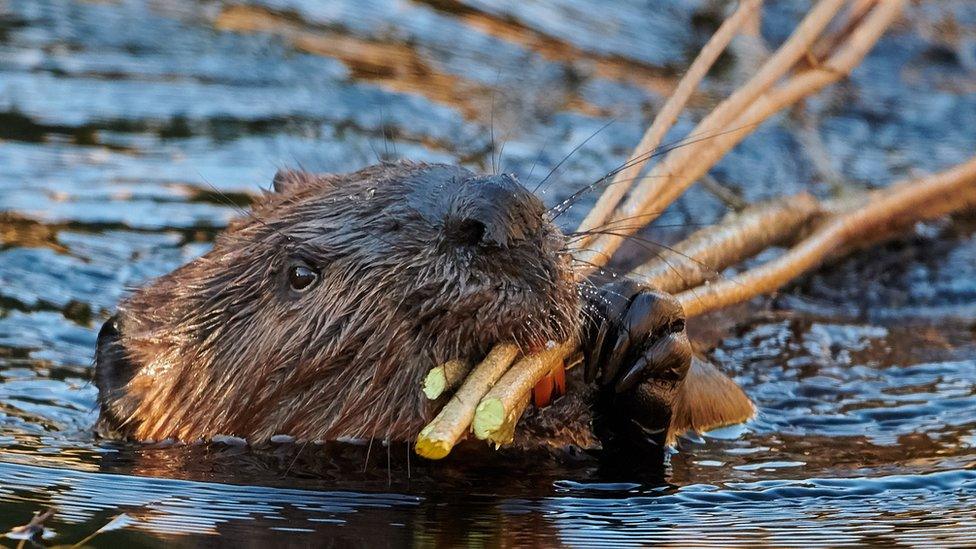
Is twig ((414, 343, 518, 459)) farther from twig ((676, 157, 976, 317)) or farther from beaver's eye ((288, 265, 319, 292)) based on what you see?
twig ((676, 157, 976, 317))

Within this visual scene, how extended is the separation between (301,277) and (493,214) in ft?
2.21

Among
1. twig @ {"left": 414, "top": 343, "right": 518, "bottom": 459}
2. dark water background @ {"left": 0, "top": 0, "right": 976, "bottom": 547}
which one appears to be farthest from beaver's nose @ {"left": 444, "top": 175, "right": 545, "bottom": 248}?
dark water background @ {"left": 0, "top": 0, "right": 976, "bottom": 547}

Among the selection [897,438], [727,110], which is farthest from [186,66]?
[897,438]

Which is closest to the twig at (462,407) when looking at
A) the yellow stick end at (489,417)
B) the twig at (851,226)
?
the yellow stick end at (489,417)

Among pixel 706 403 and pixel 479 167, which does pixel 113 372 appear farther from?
pixel 479 167

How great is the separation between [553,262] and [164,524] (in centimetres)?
99

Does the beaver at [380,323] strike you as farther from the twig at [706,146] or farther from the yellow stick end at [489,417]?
the twig at [706,146]

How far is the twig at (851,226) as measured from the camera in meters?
4.64

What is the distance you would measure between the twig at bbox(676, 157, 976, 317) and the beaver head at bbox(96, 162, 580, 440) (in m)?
1.14

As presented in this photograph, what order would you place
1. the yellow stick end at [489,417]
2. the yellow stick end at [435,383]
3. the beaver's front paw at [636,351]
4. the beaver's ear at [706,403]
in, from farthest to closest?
the beaver's ear at [706,403], the beaver's front paw at [636,351], the yellow stick end at [435,383], the yellow stick end at [489,417]

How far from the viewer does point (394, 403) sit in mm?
3471

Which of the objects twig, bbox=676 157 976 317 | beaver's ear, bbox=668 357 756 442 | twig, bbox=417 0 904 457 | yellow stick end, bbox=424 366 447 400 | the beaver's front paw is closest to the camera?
yellow stick end, bbox=424 366 447 400

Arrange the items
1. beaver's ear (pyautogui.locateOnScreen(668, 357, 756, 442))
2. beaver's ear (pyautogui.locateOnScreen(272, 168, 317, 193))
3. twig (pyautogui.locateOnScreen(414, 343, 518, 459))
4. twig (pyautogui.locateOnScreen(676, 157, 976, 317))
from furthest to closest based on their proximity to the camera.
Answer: twig (pyautogui.locateOnScreen(676, 157, 976, 317))
beaver's ear (pyautogui.locateOnScreen(272, 168, 317, 193))
beaver's ear (pyautogui.locateOnScreen(668, 357, 756, 442))
twig (pyautogui.locateOnScreen(414, 343, 518, 459))

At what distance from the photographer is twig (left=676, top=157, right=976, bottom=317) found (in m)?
4.64
